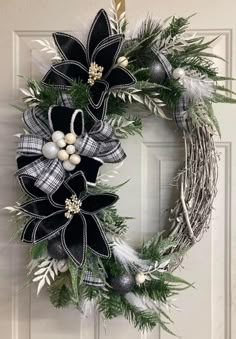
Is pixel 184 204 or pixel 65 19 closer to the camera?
pixel 184 204

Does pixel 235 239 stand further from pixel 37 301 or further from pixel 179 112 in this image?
pixel 37 301

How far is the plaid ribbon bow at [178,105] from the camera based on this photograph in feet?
3.18

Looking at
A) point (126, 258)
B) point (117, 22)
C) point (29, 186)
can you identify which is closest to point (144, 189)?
point (126, 258)

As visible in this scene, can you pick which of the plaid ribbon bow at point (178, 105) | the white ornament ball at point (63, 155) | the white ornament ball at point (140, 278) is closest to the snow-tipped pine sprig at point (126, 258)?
the white ornament ball at point (140, 278)

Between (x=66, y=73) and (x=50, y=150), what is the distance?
188mm

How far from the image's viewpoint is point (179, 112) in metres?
1.00

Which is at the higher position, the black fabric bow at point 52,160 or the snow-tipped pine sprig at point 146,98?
the snow-tipped pine sprig at point 146,98

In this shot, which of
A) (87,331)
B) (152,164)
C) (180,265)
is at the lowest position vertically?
(87,331)

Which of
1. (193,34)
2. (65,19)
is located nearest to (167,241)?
(193,34)

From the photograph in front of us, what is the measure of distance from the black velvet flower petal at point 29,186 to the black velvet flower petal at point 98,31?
1.03 ft

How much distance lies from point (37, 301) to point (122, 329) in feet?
0.82

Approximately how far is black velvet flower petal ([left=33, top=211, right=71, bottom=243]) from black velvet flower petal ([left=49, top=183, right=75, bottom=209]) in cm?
2

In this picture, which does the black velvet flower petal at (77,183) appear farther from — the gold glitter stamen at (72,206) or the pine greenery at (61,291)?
the pine greenery at (61,291)

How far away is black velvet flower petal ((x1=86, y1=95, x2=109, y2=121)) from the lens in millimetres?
937
